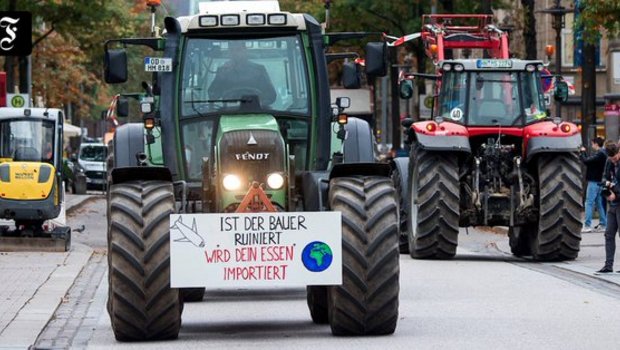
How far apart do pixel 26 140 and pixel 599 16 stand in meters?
12.1

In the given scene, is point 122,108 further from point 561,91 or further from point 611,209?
point 561,91

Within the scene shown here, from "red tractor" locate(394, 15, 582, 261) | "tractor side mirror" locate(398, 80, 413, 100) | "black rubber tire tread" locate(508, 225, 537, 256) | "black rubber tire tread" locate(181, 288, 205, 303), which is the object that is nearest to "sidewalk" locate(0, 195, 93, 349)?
"black rubber tire tread" locate(181, 288, 205, 303)

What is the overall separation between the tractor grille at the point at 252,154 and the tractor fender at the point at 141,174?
0.83m

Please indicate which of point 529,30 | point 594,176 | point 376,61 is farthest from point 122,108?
point 529,30

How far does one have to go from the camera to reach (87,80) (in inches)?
2982

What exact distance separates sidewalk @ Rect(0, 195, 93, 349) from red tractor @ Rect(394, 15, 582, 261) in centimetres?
499

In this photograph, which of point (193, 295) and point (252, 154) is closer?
point (252, 154)

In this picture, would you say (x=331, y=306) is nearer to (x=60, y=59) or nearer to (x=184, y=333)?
(x=184, y=333)

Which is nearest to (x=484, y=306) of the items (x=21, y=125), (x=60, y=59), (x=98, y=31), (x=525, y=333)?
(x=525, y=333)

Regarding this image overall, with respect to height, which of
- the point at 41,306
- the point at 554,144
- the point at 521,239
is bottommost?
the point at 521,239

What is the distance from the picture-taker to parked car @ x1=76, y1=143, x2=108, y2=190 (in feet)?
233

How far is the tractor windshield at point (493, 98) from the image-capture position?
26.4m

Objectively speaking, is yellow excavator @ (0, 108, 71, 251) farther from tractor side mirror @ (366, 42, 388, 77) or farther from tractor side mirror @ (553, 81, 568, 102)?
tractor side mirror @ (366, 42, 388, 77)

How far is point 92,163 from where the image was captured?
233ft
